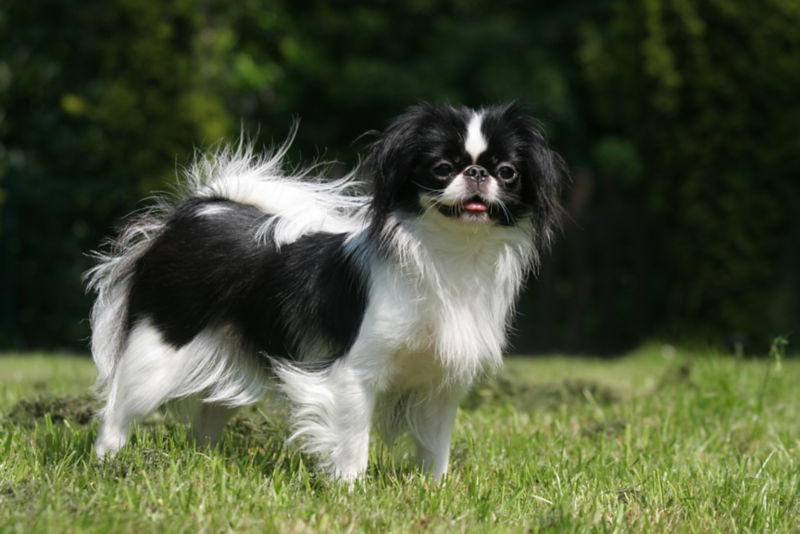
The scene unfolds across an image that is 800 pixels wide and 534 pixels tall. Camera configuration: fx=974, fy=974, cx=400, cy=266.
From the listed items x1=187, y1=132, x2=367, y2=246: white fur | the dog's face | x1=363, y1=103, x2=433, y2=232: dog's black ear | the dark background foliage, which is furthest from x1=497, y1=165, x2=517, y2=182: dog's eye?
the dark background foliage

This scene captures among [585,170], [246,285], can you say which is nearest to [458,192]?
[246,285]

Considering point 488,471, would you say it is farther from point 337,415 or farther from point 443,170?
point 443,170

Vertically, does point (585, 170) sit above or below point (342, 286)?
above

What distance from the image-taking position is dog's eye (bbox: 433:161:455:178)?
375 cm

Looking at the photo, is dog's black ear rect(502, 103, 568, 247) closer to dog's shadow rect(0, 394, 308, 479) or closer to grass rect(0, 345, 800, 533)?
grass rect(0, 345, 800, 533)

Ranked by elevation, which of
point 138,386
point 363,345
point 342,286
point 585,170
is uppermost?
point 585,170

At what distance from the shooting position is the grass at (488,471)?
3219 millimetres

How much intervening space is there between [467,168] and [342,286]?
75 cm

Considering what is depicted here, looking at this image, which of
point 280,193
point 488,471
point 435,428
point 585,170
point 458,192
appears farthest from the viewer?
point 585,170

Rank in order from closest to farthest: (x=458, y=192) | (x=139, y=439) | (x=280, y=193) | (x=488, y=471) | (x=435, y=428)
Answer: (x=458, y=192), (x=139, y=439), (x=435, y=428), (x=488, y=471), (x=280, y=193)

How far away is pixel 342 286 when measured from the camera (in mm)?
4043

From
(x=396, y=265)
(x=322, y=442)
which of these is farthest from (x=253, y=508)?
(x=396, y=265)

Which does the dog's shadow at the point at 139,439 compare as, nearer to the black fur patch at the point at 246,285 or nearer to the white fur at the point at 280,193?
the black fur patch at the point at 246,285

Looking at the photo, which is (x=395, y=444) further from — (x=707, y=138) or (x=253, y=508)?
(x=707, y=138)
